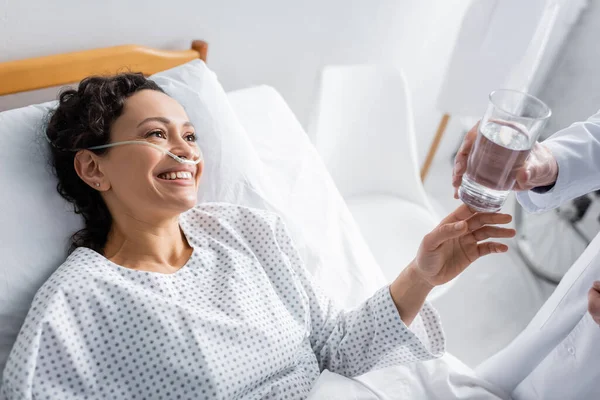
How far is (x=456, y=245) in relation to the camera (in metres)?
1.34

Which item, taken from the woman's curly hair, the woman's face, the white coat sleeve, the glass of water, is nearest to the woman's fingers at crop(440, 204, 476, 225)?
the glass of water

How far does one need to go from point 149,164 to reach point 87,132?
0.17 m

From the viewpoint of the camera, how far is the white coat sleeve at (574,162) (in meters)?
1.38

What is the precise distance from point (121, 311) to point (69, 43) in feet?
2.96

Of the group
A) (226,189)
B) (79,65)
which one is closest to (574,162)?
(226,189)

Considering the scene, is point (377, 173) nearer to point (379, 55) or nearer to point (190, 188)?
point (379, 55)

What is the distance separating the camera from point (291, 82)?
2.49 meters

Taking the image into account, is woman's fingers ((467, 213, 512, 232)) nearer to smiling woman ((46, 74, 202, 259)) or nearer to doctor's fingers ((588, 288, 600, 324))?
doctor's fingers ((588, 288, 600, 324))

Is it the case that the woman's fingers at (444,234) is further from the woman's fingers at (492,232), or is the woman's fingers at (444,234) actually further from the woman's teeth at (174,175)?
the woman's teeth at (174,175)

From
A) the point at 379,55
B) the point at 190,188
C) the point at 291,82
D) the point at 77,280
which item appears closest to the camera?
the point at 77,280

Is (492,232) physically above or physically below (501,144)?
below

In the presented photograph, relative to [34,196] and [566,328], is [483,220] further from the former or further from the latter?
[34,196]

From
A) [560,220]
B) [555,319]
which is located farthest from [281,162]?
[560,220]

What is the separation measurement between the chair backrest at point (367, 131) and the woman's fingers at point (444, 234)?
1.03 meters
